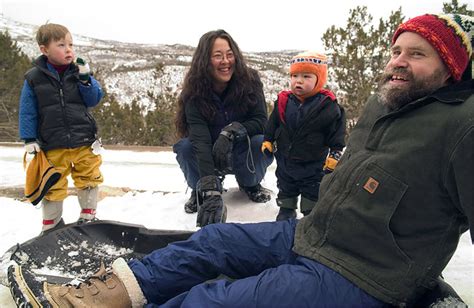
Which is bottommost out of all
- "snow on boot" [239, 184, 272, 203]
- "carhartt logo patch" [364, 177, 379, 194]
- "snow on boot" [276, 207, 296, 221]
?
"snow on boot" [239, 184, 272, 203]

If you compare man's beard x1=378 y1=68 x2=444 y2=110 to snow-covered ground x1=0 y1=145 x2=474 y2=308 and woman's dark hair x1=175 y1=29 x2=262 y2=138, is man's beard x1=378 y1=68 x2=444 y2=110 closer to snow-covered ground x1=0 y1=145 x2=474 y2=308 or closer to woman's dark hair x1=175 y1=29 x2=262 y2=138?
snow-covered ground x1=0 y1=145 x2=474 y2=308

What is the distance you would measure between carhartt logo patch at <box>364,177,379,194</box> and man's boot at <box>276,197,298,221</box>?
4.16 feet

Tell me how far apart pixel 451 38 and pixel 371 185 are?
0.60m

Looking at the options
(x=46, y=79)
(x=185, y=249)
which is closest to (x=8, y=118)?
(x=46, y=79)

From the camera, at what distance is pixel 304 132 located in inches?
94.1

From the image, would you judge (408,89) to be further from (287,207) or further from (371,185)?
(287,207)

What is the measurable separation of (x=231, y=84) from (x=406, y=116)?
1615 mm

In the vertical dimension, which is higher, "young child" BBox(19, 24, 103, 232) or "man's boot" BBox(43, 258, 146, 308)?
"young child" BBox(19, 24, 103, 232)

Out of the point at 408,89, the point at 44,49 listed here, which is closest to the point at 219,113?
the point at 44,49

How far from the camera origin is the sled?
6.12 feet

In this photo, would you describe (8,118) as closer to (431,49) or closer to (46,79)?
(46,79)

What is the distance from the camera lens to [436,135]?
1210 millimetres

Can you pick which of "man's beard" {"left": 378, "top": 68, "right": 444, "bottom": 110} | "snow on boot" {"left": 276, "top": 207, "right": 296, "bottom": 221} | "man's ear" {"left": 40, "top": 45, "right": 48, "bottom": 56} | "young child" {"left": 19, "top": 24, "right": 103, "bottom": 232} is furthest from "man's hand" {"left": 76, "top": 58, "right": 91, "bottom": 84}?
"man's beard" {"left": 378, "top": 68, "right": 444, "bottom": 110}

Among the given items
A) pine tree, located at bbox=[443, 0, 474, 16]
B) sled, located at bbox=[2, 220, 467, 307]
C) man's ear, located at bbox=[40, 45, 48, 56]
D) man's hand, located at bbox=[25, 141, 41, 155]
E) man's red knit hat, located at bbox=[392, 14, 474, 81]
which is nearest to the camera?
man's red knit hat, located at bbox=[392, 14, 474, 81]
